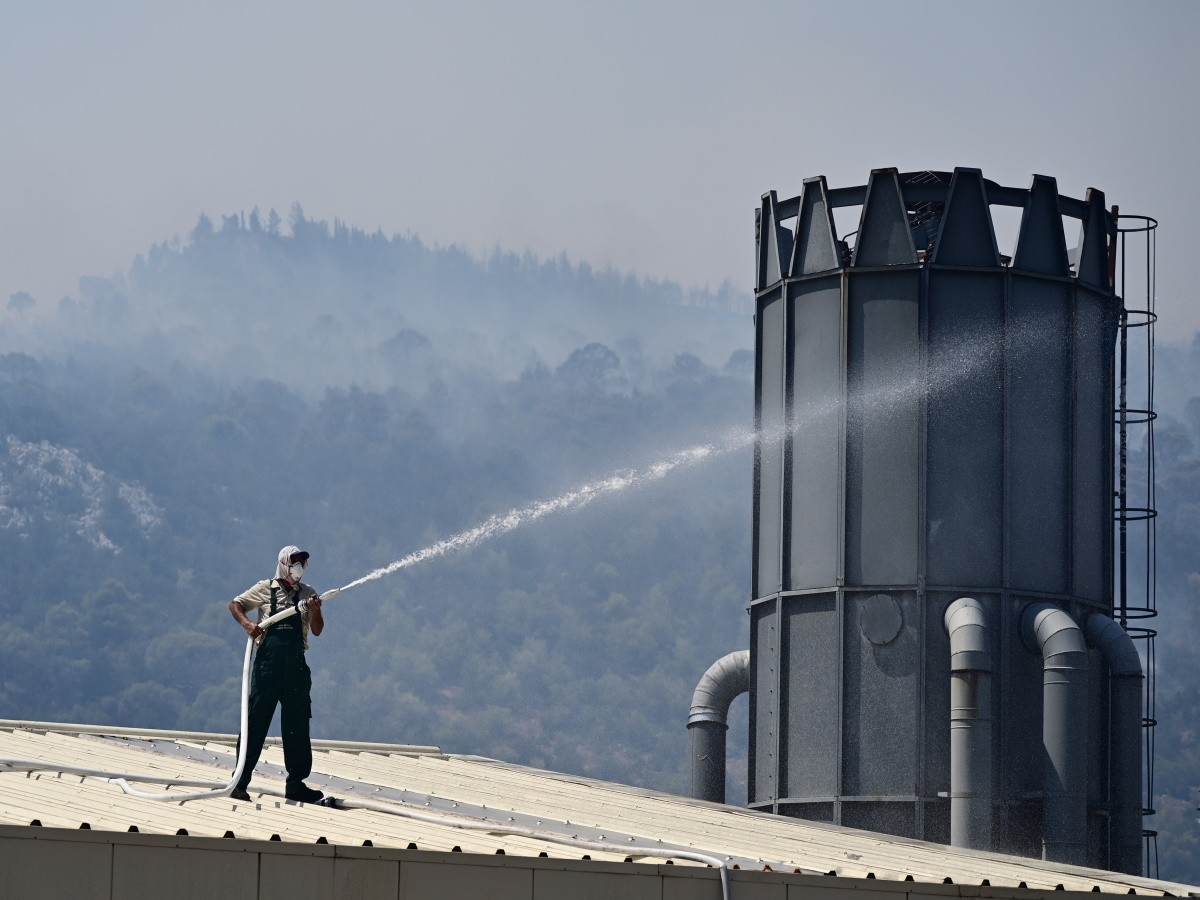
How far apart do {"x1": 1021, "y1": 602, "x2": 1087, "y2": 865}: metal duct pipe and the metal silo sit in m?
0.03

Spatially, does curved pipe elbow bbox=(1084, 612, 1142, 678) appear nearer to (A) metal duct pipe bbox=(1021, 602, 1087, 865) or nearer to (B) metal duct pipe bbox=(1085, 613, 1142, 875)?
(B) metal duct pipe bbox=(1085, 613, 1142, 875)

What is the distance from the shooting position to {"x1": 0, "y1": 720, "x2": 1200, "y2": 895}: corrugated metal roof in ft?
42.6

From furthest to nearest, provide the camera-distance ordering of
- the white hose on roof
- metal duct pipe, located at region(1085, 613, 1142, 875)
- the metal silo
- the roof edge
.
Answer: metal duct pipe, located at region(1085, 613, 1142, 875) < the metal silo < the roof edge < the white hose on roof

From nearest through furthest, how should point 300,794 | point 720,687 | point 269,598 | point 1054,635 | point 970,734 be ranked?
point 300,794 < point 269,598 < point 970,734 < point 1054,635 < point 720,687

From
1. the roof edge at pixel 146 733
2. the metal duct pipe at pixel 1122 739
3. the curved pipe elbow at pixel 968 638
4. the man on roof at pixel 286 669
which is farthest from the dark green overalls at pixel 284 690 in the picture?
the metal duct pipe at pixel 1122 739

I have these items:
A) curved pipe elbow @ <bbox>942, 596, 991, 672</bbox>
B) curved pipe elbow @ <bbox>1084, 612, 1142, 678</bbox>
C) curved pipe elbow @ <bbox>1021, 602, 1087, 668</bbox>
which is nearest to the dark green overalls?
curved pipe elbow @ <bbox>942, 596, 991, 672</bbox>

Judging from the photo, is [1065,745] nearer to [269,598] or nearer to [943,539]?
[943,539]

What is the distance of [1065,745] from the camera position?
2533 centimetres

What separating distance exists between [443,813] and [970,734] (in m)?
11.6

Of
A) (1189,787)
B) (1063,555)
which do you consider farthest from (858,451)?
(1189,787)

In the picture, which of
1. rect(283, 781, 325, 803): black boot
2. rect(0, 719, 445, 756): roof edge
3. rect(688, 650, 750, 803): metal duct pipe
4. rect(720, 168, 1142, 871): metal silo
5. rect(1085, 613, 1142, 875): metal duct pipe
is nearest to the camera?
rect(283, 781, 325, 803): black boot

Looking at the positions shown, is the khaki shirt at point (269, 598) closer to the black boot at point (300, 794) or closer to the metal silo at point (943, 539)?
the black boot at point (300, 794)

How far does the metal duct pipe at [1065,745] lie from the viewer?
25219 mm

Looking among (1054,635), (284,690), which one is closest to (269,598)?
(284,690)
